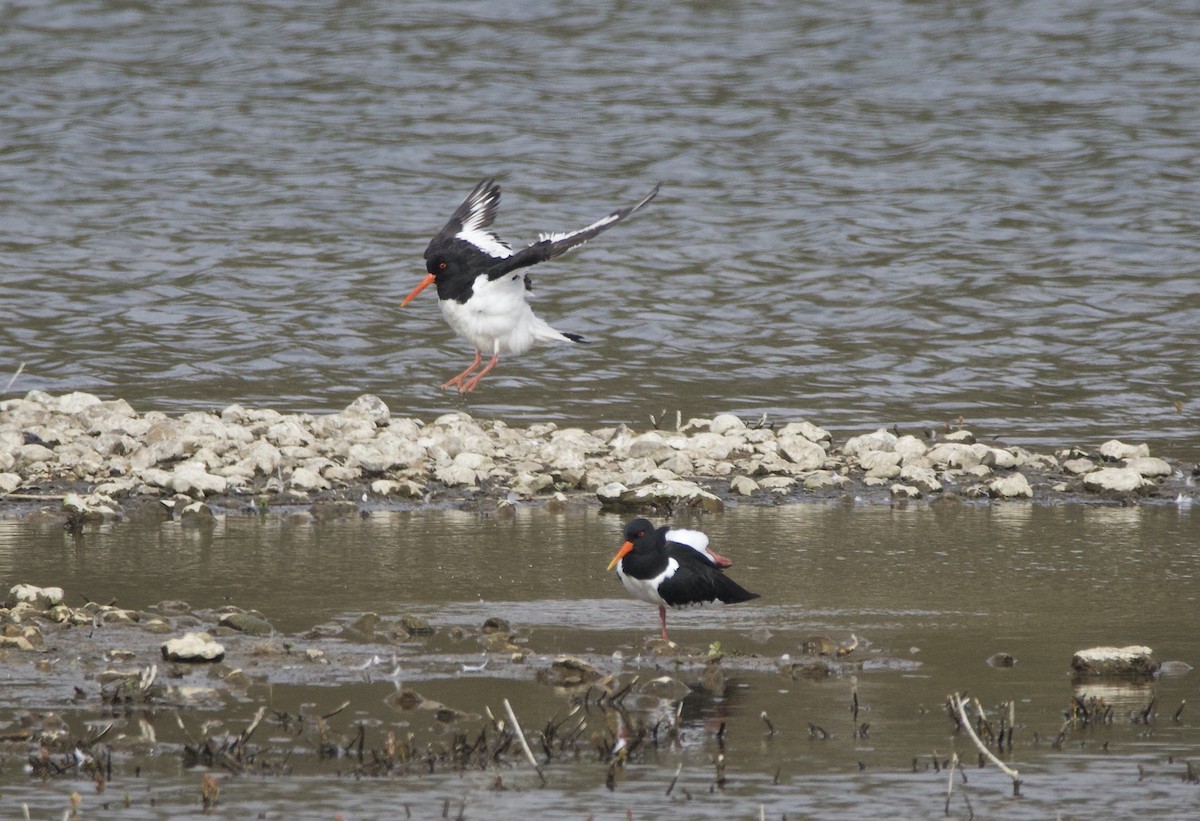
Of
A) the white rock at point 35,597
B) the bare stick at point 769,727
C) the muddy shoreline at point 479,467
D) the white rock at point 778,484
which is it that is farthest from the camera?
the white rock at point 778,484

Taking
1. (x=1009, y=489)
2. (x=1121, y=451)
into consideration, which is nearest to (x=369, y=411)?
(x=1009, y=489)

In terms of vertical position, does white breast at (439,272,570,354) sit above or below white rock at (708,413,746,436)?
above

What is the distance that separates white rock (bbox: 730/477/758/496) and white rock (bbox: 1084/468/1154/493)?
2.43 meters

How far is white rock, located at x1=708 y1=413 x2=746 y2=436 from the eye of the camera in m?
14.4

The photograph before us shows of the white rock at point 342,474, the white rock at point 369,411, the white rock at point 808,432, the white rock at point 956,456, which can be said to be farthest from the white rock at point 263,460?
the white rock at point 956,456

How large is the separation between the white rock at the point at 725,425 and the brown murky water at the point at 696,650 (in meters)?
2.22

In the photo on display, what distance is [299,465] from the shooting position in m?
12.7

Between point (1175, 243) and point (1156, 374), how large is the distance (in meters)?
6.20

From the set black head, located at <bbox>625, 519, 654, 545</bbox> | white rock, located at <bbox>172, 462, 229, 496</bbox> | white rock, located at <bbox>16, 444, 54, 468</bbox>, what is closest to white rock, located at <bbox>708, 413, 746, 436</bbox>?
white rock, located at <bbox>172, 462, 229, 496</bbox>

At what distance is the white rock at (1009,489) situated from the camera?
12570 mm

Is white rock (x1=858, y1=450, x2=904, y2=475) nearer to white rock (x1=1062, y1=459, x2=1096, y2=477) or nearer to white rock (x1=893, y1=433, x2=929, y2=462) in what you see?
white rock (x1=893, y1=433, x2=929, y2=462)

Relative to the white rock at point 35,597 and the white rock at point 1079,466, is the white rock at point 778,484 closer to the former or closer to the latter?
the white rock at point 1079,466

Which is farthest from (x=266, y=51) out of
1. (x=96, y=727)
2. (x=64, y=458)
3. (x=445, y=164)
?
(x=96, y=727)

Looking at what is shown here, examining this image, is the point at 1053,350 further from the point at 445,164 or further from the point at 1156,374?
the point at 445,164
